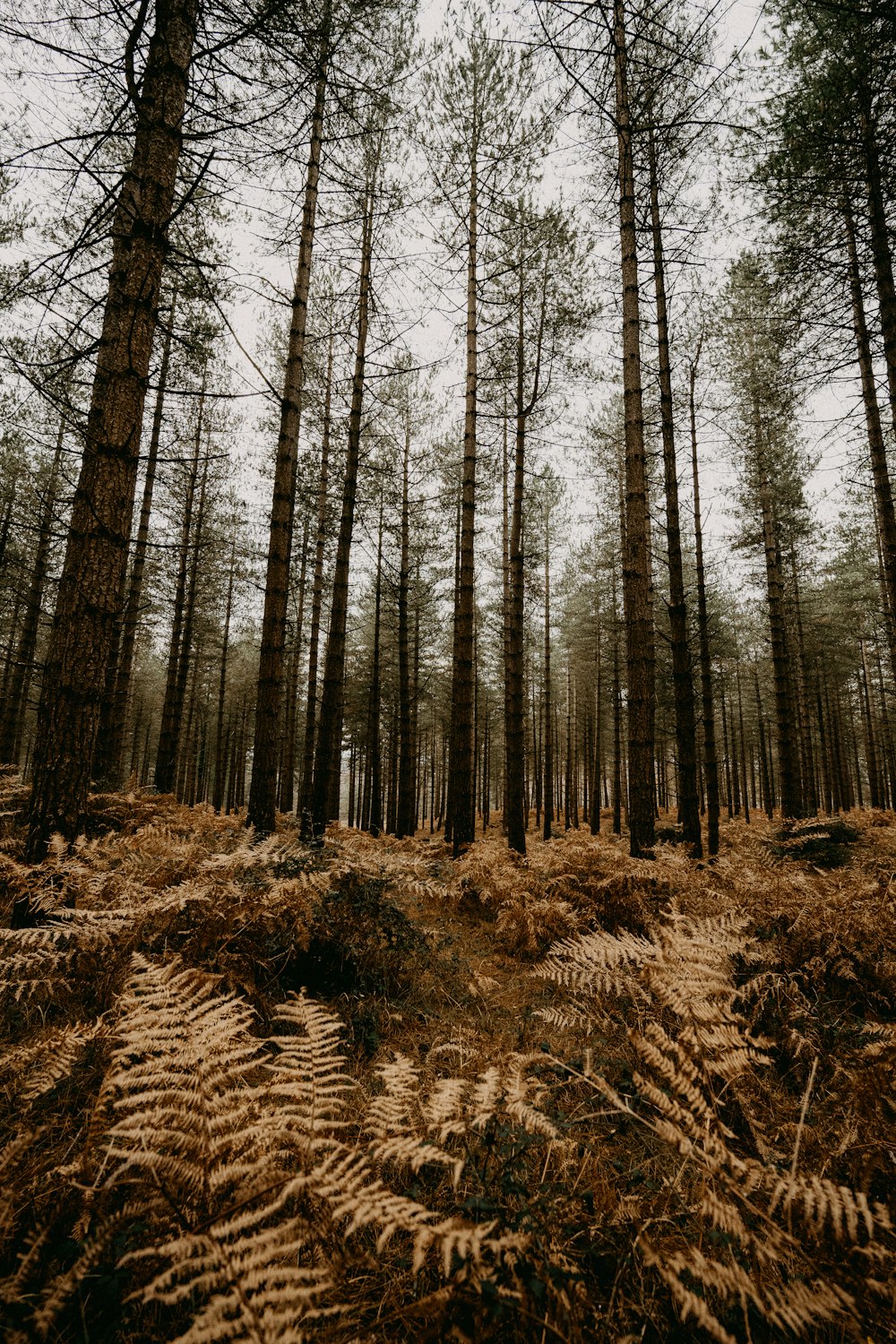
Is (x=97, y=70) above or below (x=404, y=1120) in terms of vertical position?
above

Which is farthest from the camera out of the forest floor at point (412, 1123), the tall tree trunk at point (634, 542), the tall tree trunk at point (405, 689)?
the tall tree trunk at point (405, 689)

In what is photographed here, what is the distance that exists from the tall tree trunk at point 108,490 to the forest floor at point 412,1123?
22.1 inches

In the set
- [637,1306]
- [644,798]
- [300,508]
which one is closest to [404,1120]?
[637,1306]

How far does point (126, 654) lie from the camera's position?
11.5 meters

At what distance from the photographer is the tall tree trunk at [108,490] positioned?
3.52 meters

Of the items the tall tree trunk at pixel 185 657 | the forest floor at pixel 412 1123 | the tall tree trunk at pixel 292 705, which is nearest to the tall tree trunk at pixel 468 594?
the forest floor at pixel 412 1123

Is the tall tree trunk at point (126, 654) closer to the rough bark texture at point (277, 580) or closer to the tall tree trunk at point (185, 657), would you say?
the tall tree trunk at point (185, 657)

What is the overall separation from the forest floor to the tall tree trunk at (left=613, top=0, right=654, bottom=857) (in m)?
2.42

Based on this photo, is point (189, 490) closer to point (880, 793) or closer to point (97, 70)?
point (97, 70)

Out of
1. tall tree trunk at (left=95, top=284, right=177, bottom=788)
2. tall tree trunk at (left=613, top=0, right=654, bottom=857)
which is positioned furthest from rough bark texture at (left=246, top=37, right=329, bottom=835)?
tall tree trunk at (left=95, top=284, right=177, bottom=788)

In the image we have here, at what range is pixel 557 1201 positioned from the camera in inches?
57.5

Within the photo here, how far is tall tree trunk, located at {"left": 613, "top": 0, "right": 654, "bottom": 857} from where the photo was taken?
6336mm

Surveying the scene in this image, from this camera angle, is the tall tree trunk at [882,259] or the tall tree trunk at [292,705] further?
the tall tree trunk at [292,705]

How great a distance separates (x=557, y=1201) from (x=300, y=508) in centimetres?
1540
